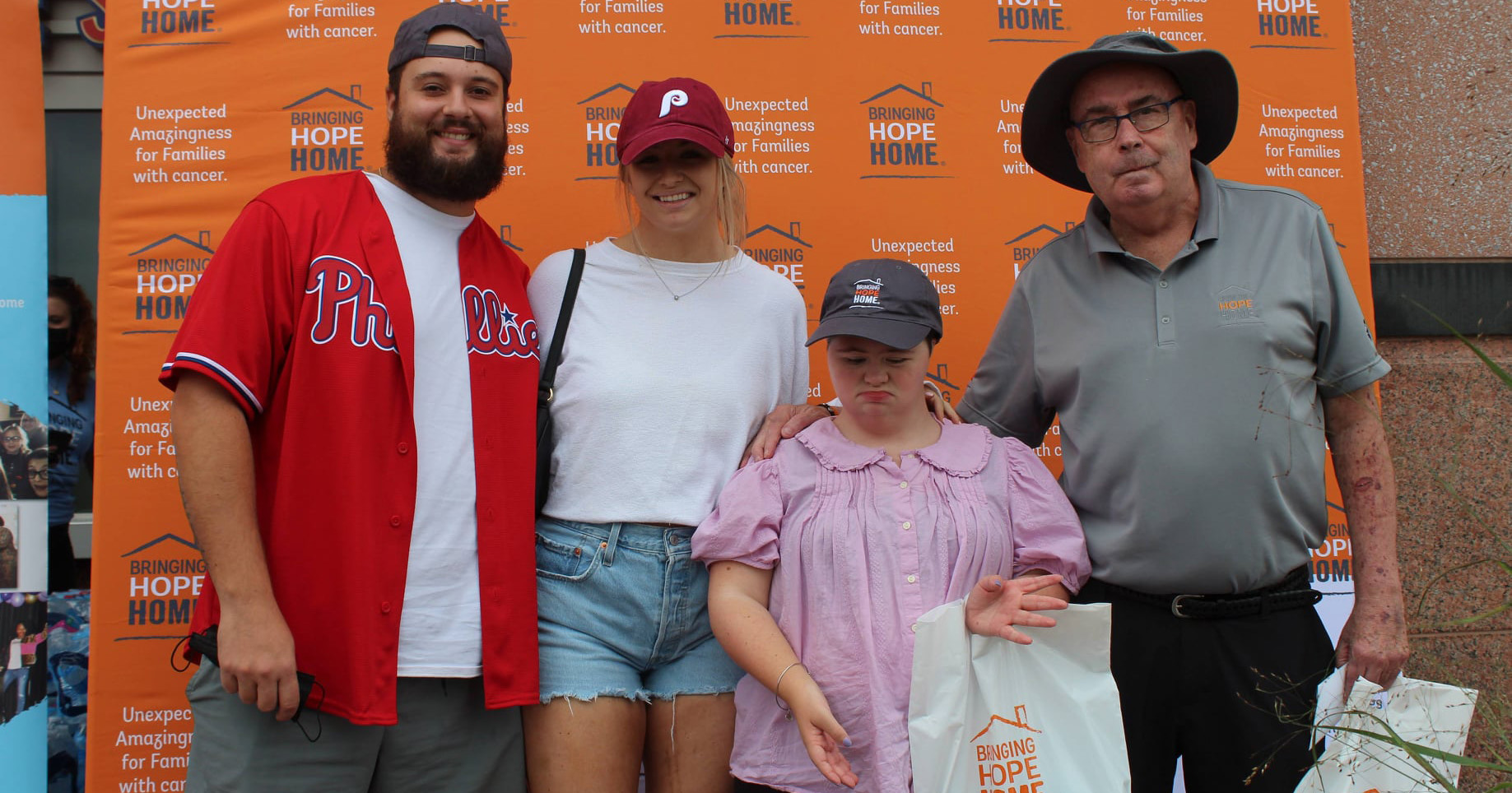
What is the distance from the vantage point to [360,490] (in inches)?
73.1

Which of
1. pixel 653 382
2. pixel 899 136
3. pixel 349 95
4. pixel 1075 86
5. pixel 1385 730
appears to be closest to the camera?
pixel 1385 730

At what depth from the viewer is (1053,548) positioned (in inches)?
75.0

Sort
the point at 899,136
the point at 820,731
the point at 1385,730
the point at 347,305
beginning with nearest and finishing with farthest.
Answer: the point at 820,731 < the point at 1385,730 < the point at 347,305 < the point at 899,136

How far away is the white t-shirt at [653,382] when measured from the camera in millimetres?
2102

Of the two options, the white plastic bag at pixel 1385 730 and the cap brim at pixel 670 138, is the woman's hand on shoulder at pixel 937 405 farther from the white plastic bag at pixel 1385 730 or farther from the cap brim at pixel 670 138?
the white plastic bag at pixel 1385 730

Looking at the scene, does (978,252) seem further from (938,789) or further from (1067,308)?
(938,789)

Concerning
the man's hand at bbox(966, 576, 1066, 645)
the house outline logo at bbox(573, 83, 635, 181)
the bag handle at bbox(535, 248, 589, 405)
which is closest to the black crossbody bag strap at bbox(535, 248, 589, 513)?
the bag handle at bbox(535, 248, 589, 405)

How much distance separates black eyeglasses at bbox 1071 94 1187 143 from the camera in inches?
84.0

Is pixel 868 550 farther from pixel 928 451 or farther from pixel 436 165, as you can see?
pixel 436 165

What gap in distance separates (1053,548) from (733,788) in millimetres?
872

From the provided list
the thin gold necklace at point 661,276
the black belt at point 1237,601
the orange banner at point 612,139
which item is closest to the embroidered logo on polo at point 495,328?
the thin gold necklace at point 661,276

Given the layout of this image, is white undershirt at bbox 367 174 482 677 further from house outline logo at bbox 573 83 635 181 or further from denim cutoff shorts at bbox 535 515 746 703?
house outline logo at bbox 573 83 635 181

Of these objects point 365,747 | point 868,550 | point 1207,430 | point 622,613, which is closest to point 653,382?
point 622,613

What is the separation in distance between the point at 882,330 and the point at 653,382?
0.56 meters
